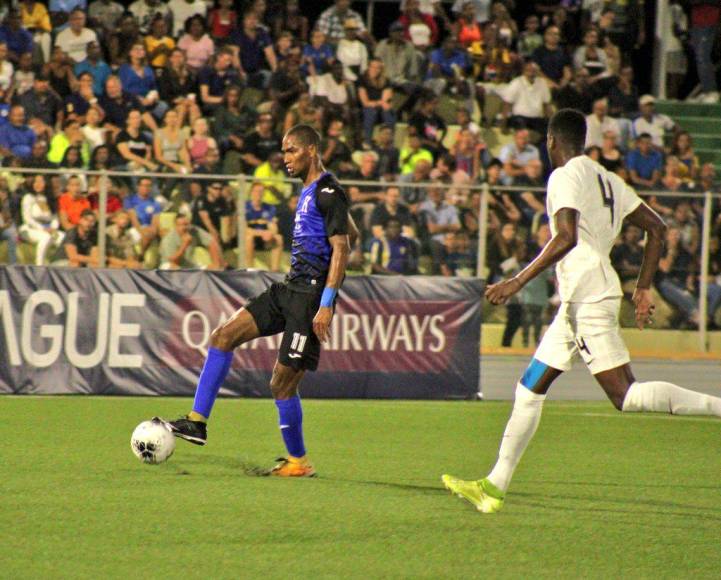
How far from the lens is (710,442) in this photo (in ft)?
37.9

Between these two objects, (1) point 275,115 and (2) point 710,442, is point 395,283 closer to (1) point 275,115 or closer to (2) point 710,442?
(2) point 710,442

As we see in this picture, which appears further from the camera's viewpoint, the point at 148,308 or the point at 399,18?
the point at 399,18

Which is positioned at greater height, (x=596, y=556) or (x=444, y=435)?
(x=596, y=556)

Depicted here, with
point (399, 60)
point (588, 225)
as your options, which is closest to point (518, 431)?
point (588, 225)

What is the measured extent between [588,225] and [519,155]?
14.0m

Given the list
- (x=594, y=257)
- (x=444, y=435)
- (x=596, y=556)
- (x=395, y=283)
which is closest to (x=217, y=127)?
(x=395, y=283)

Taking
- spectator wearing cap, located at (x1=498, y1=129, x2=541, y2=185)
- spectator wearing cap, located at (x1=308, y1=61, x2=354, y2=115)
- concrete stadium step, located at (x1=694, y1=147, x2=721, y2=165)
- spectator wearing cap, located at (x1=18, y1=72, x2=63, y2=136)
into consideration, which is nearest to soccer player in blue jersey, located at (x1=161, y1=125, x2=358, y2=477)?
spectator wearing cap, located at (x1=18, y1=72, x2=63, y2=136)

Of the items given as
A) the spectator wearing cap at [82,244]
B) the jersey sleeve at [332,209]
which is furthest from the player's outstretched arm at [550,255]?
the spectator wearing cap at [82,244]

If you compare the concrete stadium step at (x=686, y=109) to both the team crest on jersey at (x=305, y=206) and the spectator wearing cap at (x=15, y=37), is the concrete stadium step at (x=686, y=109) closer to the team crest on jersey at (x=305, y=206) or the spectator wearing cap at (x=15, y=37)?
the spectator wearing cap at (x=15, y=37)

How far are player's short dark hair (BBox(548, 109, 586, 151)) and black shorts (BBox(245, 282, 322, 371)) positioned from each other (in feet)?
6.87

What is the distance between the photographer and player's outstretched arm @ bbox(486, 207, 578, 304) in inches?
277

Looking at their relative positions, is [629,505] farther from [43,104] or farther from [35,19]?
[35,19]

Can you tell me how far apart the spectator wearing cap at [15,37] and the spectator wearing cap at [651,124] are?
1029 centimetres

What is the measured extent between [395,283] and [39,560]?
884 cm
